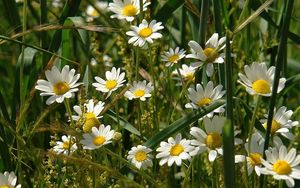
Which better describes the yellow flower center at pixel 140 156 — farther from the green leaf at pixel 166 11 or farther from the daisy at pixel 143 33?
the green leaf at pixel 166 11

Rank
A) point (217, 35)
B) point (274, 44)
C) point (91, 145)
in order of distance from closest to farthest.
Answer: point (91, 145) → point (217, 35) → point (274, 44)

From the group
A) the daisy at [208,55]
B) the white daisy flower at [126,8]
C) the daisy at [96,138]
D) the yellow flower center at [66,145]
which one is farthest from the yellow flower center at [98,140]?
the white daisy flower at [126,8]

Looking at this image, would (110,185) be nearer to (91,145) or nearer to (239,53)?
(91,145)

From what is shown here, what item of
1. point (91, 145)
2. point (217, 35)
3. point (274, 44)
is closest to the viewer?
point (91, 145)

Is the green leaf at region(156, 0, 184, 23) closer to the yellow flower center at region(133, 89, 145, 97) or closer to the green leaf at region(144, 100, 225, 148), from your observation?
the yellow flower center at region(133, 89, 145, 97)

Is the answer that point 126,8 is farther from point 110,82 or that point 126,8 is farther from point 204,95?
point 204,95

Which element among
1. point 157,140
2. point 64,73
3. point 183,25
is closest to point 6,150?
point 64,73

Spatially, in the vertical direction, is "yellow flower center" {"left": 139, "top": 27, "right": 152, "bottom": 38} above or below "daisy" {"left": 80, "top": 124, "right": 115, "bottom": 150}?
above

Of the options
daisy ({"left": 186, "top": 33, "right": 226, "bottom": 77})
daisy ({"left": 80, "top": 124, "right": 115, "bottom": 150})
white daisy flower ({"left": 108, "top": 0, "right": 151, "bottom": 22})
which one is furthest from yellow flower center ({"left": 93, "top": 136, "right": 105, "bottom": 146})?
white daisy flower ({"left": 108, "top": 0, "right": 151, "bottom": 22})
